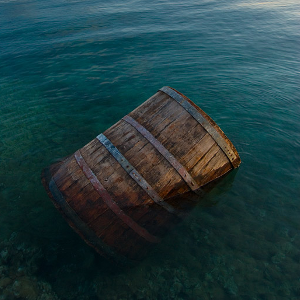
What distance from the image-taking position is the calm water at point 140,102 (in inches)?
207

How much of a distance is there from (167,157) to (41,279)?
A: 3742mm

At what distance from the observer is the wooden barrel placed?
17.1 feet

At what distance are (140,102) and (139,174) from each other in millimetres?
6955

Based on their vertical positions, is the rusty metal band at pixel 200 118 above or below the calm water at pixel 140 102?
above

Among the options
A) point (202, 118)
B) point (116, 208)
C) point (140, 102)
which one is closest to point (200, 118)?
point (202, 118)

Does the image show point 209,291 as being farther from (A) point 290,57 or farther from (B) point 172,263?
(A) point 290,57

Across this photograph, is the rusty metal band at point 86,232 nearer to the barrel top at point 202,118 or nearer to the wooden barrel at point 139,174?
the wooden barrel at point 139,174

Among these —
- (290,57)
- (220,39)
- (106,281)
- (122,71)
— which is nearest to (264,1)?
(220,39)

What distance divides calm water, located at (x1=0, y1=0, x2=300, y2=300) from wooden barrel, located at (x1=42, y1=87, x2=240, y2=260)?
0.77 metres

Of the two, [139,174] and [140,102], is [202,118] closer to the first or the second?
[139,174]

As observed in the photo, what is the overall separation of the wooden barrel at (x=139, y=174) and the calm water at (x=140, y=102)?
0.77m

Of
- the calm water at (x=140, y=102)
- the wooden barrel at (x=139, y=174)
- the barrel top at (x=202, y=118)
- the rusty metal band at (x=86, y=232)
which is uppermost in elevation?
the barrel top at (x=202, y=118)

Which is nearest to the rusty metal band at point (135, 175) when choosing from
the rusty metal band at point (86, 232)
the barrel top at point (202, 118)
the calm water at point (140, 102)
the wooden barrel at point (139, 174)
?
the wooden barrel at point (139, 174)

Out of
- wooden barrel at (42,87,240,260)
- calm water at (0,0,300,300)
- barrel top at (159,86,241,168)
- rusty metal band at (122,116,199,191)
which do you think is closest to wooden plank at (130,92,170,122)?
wooden barrel at (42,87,240,260)
